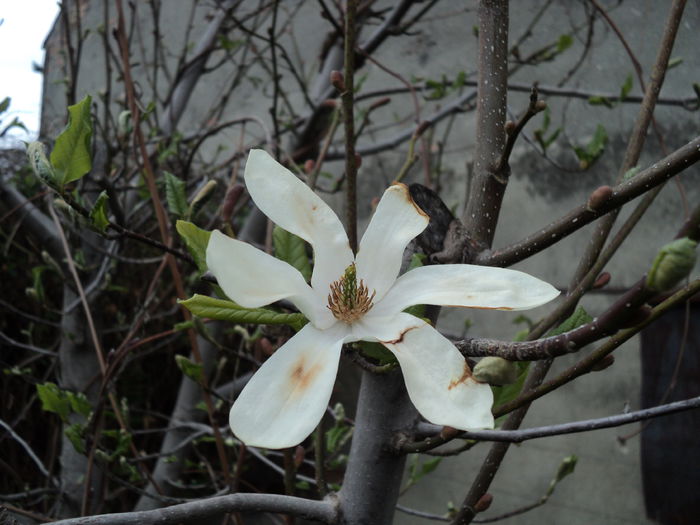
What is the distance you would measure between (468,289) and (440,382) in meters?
0.08

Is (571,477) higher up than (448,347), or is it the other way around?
(571,477)

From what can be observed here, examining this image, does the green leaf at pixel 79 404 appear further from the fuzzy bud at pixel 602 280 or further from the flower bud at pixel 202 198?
the fuzzy bud at pixel 602 280

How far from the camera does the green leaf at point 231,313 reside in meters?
0.43

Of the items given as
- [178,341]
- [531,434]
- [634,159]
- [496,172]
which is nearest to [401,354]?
[531,434]

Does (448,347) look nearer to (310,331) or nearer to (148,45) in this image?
(310,331)

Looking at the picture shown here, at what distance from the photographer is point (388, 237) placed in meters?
0.50

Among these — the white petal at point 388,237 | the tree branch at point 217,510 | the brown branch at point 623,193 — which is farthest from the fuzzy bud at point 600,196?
the tree branch at point 217,510

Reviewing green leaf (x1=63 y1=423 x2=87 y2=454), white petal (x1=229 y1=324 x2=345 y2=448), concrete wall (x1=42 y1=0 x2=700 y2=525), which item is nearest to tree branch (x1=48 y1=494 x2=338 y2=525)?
white petal (x1=229 y1=324 x2=345 y2=448)

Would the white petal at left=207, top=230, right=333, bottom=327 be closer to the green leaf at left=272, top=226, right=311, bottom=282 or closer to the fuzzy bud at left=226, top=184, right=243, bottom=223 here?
the green leaf at left=272, top=226, right=311, bottom=282

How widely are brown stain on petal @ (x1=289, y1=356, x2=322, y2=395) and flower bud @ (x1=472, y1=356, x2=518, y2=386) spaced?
0.11 m

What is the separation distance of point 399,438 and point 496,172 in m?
0.28

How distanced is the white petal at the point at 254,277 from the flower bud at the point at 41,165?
27 cm

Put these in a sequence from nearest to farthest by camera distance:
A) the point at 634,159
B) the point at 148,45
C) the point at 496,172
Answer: the point at 496,172, the point at 634,159, the point at 148,45

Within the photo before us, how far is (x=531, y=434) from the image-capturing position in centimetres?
49
